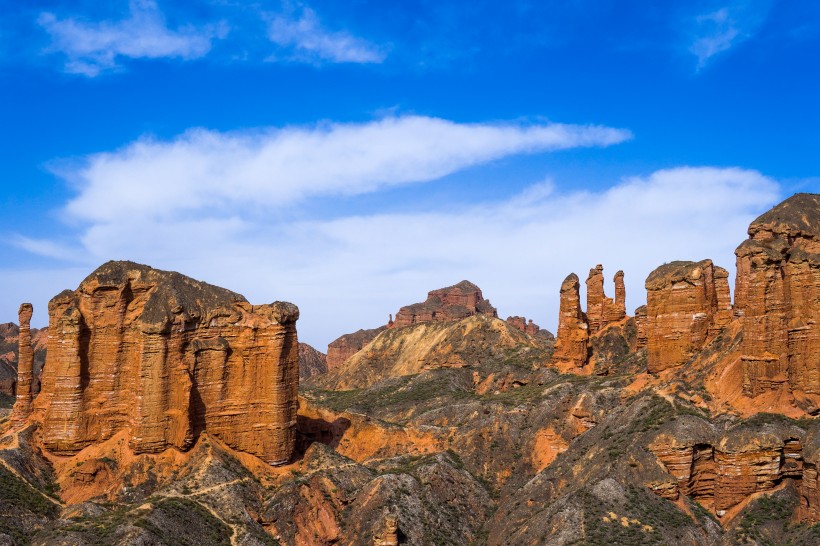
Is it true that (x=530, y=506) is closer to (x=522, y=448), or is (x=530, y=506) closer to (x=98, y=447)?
(x=522, y=448)

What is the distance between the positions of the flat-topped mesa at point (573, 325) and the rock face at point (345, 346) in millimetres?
77470

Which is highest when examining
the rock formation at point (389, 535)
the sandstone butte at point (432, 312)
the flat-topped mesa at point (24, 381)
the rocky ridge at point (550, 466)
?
the sandstone butte at point (432, 312)

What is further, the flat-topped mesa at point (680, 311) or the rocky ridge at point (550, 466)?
the flat-topped mesa at point (680, 311)

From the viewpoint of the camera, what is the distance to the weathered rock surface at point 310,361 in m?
185

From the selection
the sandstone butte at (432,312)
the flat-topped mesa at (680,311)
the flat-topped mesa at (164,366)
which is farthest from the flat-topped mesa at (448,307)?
the flat-topped mesa at (164,366)

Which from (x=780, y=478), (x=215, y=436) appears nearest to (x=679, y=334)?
(x=780, y=478)

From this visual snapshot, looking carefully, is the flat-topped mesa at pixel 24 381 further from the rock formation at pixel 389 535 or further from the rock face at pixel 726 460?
the rock face at pixel 726 460

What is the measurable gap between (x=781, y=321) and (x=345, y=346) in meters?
119

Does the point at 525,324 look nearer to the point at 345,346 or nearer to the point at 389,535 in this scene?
the point at 345,346

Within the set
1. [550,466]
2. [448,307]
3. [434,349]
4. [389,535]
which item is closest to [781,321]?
[550,466]

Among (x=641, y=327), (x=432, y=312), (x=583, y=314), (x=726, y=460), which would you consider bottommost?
(x=726, y=460)

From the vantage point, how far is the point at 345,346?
168375 mm

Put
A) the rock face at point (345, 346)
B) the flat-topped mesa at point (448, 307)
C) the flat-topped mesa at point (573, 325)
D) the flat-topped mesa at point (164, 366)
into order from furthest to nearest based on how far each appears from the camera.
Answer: the rock face at point (345, 346)
the flat-topped mesa at point (448, 307)
the flat-topped mesa at point (573, 325)
the flat-topped mesa at point (164, 366)

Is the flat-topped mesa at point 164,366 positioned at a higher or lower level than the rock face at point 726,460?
higher
